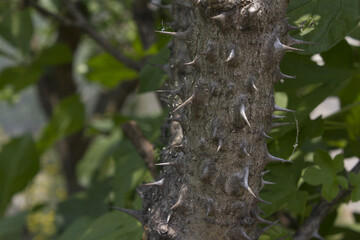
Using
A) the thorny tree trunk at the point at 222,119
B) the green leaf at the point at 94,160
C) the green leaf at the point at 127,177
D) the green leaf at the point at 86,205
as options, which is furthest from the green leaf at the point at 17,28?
the thorny tree trunk at the point at 222,119

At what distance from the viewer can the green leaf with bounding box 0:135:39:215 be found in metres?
1.12

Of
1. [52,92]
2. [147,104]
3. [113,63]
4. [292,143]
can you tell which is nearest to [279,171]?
[292,143]

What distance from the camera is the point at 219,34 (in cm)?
36

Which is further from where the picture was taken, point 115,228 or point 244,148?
point 115,228

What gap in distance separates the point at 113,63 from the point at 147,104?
2552 millimetres

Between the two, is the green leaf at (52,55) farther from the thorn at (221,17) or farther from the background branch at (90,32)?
the thorn at (221,17)

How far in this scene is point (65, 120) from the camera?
1311 mm

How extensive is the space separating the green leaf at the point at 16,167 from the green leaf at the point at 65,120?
138 millimetres

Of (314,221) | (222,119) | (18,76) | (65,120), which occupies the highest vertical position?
(222,119)

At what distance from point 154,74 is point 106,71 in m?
0.51

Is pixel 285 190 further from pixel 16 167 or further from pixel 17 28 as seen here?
pixel 17 28

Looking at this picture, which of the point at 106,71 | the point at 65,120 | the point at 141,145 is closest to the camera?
the point at 141,145

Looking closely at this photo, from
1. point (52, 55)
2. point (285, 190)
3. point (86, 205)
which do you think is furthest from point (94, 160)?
point (285, 190)

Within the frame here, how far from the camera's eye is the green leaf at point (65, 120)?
130cm
